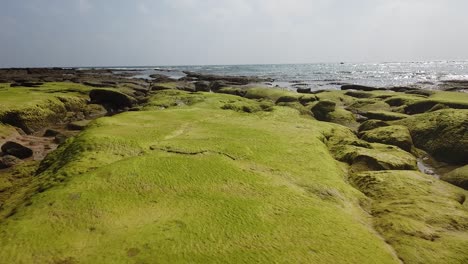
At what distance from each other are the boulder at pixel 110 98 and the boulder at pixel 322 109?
76.4ft

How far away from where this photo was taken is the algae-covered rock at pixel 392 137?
24.4 metres

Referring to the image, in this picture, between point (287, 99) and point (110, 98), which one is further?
point (287, 99)

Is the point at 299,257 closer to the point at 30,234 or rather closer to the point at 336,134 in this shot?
the point at 30,234

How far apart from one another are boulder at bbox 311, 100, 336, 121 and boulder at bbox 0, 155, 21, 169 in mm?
28208

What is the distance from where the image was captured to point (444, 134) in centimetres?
2550

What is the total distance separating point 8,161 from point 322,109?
2952 centimetres

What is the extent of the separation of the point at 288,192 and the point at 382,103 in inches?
1427

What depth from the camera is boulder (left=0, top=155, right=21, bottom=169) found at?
2027cm

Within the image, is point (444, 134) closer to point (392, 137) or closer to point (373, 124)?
point (392, 137)

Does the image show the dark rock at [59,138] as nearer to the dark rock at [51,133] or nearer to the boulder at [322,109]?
the dark rock at [51,133]

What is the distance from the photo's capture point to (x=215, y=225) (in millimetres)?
10297

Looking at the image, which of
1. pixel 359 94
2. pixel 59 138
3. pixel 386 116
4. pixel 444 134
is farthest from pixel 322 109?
pixel 59 138


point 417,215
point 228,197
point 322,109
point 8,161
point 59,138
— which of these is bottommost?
point 59,138

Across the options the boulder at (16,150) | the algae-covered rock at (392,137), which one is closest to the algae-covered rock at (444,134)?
the algae-covered rock at (392,137)
